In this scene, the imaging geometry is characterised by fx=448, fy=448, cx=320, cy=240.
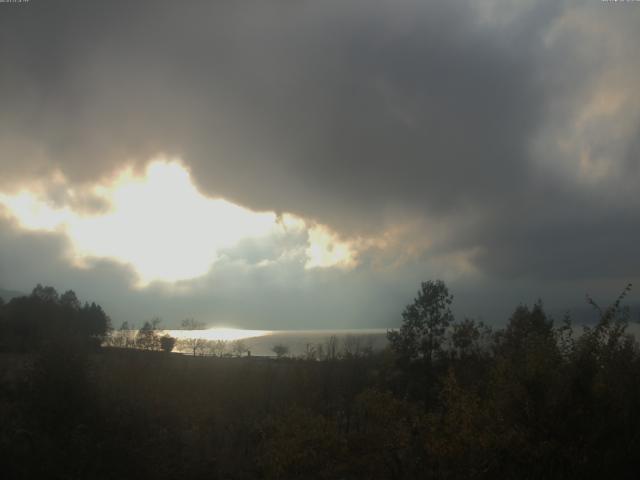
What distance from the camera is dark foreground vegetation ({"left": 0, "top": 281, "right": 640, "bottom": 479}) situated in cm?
1345

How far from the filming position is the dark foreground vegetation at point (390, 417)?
13.5 m

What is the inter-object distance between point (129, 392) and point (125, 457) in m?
14.7

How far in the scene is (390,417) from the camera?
64.7 ft

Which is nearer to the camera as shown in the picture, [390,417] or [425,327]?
[390,417]

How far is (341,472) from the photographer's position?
20.5 meters

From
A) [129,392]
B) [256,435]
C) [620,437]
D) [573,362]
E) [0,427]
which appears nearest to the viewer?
[620,437]

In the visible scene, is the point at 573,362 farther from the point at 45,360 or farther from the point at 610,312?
the point at 45,360

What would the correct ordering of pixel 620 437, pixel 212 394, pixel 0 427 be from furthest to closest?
pixel 212 394, pixel 0 427, pixel 620 437

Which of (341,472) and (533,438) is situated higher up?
(533,438)

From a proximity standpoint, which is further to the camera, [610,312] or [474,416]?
[474,416]

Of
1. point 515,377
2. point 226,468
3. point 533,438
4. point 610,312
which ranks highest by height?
point 610,312

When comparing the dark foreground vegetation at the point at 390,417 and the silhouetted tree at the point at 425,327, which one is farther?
the silhouetted tree at the point at 425,327

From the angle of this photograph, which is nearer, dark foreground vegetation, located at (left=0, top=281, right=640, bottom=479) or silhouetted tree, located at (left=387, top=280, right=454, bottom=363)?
dark foreground vegetation, located at (left=0, top=281, right=640, bottom=479)

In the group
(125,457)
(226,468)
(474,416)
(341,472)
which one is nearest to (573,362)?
(474,416)
